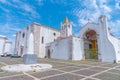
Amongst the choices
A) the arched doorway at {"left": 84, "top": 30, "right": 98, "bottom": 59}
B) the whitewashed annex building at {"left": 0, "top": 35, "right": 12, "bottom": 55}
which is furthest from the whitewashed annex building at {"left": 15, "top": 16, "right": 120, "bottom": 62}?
the whitewashed annex building at {"left": 0, "top": 35, "right": 12, "bottom": 55}

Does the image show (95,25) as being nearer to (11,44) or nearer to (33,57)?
(33,57)

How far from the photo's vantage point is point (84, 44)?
886 inches

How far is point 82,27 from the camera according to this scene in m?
24.1

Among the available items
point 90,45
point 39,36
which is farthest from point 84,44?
point 39,36

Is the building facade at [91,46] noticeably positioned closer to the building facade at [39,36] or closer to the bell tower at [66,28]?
the building facade at [39,36]

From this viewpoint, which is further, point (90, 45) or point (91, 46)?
point (91, 46)

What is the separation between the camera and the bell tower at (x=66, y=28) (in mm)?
33125

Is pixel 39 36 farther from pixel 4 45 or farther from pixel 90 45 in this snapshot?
pixel 4 45

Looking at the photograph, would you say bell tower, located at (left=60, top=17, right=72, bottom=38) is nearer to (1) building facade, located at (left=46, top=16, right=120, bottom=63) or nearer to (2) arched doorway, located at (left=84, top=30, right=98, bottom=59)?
(1) building facade, located at (left=46, top=16, right=120, bottom=63)

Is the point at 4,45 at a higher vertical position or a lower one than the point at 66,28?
lower

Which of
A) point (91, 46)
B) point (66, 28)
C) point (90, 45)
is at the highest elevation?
point (66, 28)

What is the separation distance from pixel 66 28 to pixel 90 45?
12.4 m

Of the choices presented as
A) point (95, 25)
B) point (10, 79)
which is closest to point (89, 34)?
point (95, 25)

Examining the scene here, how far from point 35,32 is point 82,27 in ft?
46.2
